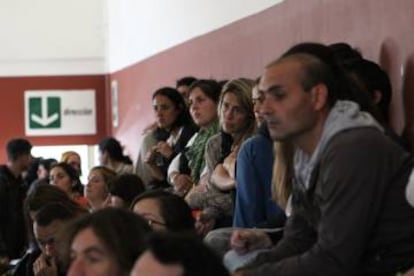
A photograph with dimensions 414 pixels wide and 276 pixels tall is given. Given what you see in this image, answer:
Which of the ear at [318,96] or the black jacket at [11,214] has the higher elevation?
the ear at [318,96]

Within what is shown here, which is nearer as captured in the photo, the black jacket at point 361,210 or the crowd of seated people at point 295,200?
the crowd of seated people at point 295,200

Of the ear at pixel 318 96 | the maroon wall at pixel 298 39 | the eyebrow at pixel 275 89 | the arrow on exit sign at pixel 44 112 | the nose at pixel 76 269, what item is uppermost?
the maroon wall at pixel 298 39

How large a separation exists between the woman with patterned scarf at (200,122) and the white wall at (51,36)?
7221 millimetres

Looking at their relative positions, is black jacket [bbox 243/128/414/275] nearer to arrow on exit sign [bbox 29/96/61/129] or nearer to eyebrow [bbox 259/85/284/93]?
eyebrow [bbox 259/85/284/93]

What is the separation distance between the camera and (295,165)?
3084mm

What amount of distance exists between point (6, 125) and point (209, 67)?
556 cm

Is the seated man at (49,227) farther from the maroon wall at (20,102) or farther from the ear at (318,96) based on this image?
the maroon wall at (20,102)

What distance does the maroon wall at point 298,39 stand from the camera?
3.85 meters

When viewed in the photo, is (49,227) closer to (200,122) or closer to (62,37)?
(200,122)

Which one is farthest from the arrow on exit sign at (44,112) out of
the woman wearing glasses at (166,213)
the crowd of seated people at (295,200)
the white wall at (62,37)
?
the woman wearing glasses at (166,213)

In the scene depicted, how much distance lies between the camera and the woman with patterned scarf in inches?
209

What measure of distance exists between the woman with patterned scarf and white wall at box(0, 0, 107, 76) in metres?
7.22

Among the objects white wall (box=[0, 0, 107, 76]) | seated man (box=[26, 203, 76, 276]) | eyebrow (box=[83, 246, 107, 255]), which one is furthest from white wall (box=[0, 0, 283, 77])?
eyebrow (box=[83, 246, 107, 255])

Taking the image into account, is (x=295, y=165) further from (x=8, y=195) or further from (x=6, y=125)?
(x=6, y=125)
